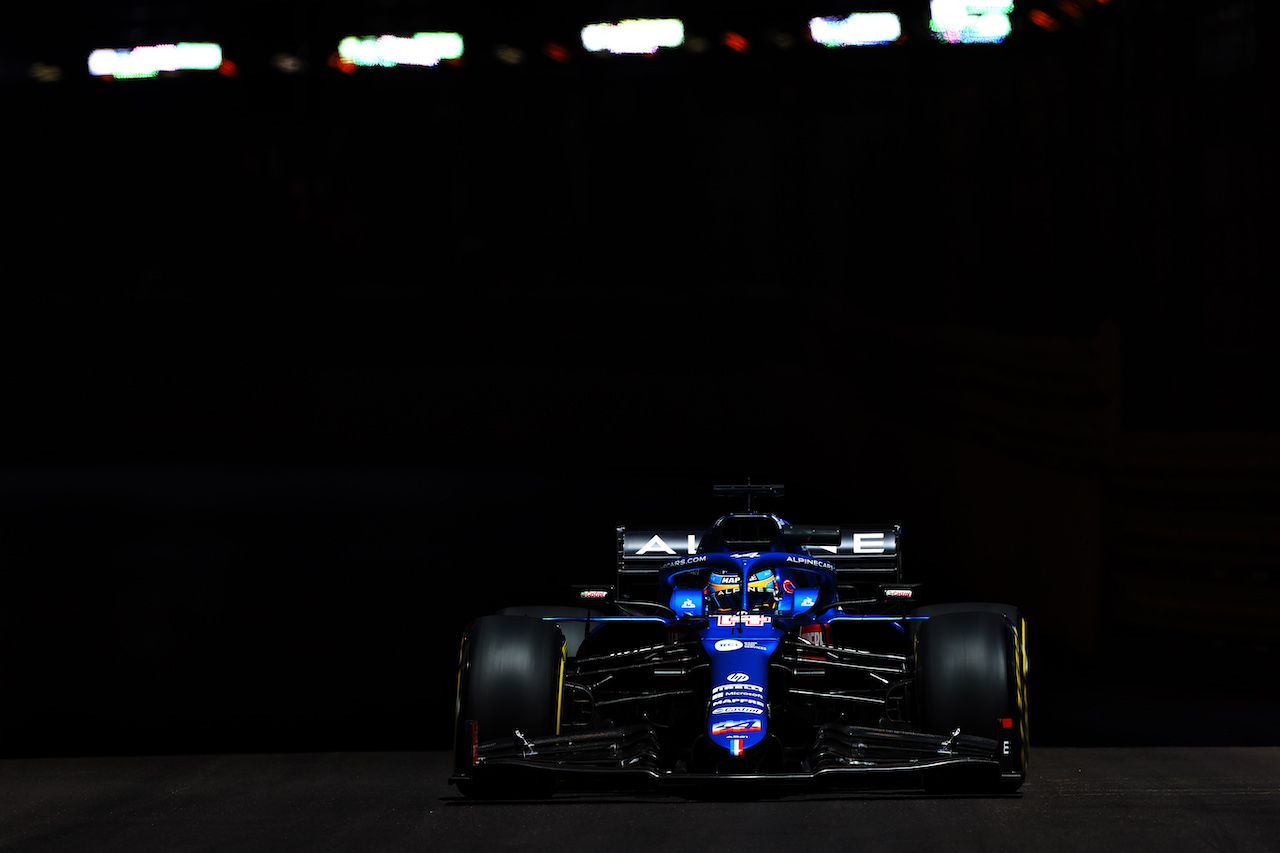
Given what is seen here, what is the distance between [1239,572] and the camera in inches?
480

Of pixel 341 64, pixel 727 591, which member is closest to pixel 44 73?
pixel 341 64

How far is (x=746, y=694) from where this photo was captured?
733cm

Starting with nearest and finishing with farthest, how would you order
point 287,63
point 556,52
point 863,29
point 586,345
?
1. point 863,29
2. point 287,63
3. point 556,52
4. point 586,345

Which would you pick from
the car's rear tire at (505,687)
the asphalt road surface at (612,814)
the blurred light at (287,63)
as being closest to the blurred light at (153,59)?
the blurred light at (287,63)

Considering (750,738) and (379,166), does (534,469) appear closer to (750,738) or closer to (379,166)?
(379,166)

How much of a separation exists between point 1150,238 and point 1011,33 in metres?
3.00

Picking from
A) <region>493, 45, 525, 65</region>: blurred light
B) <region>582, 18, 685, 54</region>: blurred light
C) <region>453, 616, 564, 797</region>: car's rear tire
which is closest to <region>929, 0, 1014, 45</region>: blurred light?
<region>582, 18, 685, 54</region>: blurred light

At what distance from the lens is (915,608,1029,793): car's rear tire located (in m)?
7.40

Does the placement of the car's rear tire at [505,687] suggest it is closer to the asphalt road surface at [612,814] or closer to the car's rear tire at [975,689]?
the asphalt road surface at [612,814]

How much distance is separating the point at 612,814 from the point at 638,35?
1283cm

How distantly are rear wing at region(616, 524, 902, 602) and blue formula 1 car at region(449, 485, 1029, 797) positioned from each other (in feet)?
2.35

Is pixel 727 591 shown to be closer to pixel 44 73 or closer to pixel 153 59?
pixel 153 59

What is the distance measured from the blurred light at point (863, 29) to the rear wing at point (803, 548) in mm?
8700

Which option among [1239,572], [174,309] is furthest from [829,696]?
[174,309]
